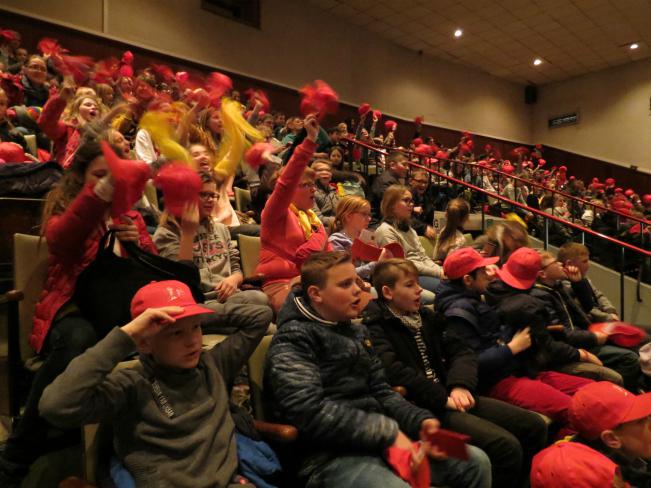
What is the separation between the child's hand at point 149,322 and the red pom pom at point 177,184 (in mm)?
602

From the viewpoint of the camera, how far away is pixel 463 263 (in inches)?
92.0

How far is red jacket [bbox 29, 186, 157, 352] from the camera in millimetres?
1651

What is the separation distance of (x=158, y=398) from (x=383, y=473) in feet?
2.17

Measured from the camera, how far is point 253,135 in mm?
2957

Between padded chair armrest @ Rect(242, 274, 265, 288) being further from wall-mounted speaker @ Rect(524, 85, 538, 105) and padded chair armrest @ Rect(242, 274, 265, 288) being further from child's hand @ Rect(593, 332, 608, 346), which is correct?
wall-mounted speaker @ Rect(524, 85, 538, 105)

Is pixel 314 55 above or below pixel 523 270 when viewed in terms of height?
above

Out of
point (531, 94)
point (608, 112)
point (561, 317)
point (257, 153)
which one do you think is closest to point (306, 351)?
point (257, 153)

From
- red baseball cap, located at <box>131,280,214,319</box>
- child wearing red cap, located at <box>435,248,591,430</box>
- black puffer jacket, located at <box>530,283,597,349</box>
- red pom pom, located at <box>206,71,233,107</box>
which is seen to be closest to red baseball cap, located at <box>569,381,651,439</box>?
child wearing red cap, located at <box>435,248,591,430</box>

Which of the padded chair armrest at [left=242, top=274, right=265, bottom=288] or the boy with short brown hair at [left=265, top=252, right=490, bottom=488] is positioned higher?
the padded chair armrest at [left=242, top=274, right=265, bottom=288]

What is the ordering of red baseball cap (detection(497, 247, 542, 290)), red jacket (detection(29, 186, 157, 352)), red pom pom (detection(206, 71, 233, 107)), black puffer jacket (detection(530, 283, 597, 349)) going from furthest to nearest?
red pom pom (detection(206, 71, 233, 107)) → black puffer jacket (detection(530, 283, 597, 349)) → red baseball cap (detection(497, 247, 542, 290)) → red jacket (detection(29, 186, 157, 352))

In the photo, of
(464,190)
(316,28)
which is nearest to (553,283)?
(464,190)

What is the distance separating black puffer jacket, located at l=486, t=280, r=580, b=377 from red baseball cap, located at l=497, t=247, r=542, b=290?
0.21 ft

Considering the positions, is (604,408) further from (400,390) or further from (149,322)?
(149,322)

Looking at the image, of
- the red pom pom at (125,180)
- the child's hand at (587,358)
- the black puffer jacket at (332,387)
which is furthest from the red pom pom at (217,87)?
the child's hand at (587,358)
